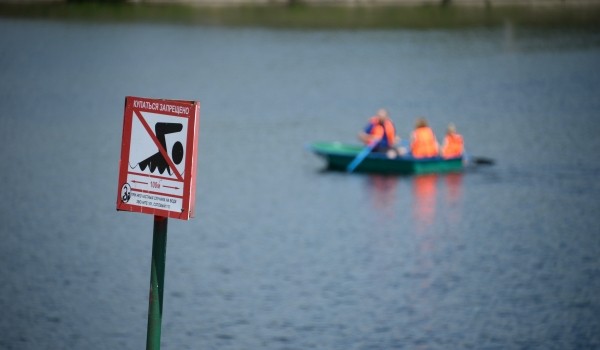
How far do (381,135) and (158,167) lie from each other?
2262cm

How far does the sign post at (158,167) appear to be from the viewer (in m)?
7.07

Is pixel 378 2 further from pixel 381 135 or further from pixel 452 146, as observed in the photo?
pixel 381 135

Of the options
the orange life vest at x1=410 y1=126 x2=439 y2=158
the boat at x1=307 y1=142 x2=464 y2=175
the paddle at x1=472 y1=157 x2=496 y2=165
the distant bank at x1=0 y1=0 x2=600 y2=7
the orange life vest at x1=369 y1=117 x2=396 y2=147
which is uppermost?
the distant bank at x1=0 y1=0 x2=600 y2=7

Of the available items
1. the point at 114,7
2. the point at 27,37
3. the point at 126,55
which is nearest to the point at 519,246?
the point at 126,55

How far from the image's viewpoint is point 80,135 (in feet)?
118

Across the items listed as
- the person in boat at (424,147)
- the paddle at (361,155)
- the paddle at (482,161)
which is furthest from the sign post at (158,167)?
the paddle at (482,161)

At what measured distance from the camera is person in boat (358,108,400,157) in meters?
29.3

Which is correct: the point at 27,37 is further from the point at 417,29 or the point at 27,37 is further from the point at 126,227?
the point at 126,227

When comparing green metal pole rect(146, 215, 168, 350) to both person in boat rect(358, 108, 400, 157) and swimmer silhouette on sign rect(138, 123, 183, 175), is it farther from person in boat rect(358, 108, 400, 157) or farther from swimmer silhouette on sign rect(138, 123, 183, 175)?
person in boat rect(358, 108, 400, 157)

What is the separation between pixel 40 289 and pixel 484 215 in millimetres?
10708

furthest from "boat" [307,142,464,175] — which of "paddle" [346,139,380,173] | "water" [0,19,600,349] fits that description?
"water" [0,19,600,349]

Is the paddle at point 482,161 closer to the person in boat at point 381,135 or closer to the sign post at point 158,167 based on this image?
the person in boat at point 381,135

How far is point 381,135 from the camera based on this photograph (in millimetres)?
29641

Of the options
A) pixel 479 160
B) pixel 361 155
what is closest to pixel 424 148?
pixel 361 155
